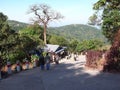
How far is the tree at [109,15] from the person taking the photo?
28.9m

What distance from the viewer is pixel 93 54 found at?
30781mm

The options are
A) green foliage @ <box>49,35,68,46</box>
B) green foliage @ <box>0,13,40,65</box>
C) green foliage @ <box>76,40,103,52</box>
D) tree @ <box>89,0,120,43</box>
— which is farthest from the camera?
green foliage @ <box>49,35,68,46</box>

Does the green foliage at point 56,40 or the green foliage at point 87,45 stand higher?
the green foliage at point 56,40

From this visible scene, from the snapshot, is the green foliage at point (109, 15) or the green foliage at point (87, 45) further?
the green foliage at point (87, 45)

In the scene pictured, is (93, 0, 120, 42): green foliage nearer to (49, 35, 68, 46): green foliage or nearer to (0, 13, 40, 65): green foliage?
(0, 13, 40, 65): green foliage

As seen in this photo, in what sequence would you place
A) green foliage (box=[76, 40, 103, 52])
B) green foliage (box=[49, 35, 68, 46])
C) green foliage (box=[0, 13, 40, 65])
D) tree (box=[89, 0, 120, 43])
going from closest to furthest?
tree (box=[89, 0, 120, 43])
green foliage (box=[0, 13, 40, 65])
green foliage (box=[76, 40, 103, 52])
green foliage (box=[49, 35, 68, 46])

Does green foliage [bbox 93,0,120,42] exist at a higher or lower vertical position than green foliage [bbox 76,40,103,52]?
higher

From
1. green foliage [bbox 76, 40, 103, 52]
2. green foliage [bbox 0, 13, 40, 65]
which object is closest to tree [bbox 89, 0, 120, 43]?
green foliage [bbox 0, 13, 40, 65]

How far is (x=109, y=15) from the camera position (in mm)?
33812

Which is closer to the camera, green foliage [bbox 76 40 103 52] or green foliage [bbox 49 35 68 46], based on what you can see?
green foliage [bbox 76 40 103 52]

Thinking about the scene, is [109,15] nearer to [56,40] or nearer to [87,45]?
[87,45]

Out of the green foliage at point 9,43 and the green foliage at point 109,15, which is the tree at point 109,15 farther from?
the green foliage at point 9,43

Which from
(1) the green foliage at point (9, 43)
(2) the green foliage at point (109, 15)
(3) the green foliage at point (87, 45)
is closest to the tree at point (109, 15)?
(2) the green foliage at point (109, 15)

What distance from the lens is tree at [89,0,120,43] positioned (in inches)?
1138
